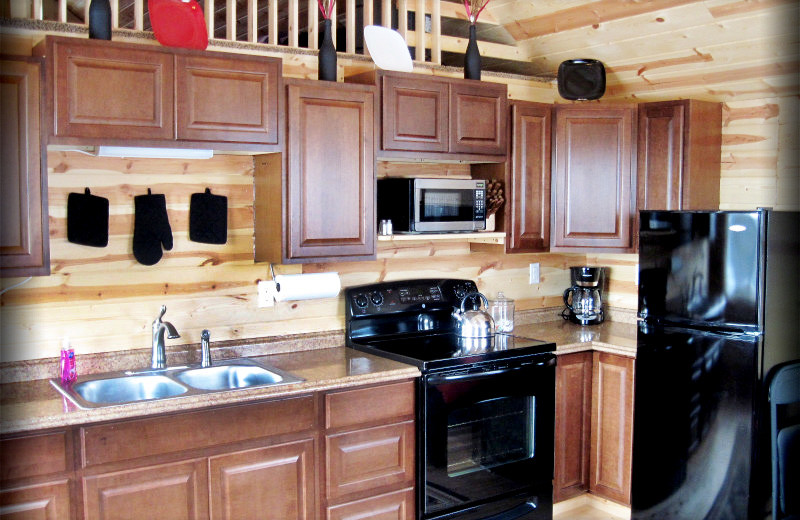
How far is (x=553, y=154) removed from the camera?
3934mm

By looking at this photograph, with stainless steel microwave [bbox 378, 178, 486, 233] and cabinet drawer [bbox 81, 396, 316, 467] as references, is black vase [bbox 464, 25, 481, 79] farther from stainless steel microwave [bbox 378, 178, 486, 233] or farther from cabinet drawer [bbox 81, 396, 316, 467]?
cabinet drawer [bbox 81, 396, 316, 467]

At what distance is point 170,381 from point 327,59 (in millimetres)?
1425

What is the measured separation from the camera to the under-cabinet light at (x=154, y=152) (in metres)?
2.80

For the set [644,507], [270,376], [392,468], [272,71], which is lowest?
[644,507]

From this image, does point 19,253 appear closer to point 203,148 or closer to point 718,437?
point 203,148

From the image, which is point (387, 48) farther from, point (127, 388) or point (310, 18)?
point (127, 388)

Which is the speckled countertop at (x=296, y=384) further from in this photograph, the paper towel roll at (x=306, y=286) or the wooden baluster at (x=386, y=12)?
the wooden baluster at (x=386, y=12)

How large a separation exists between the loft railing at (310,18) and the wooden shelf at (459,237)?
0.85 metres

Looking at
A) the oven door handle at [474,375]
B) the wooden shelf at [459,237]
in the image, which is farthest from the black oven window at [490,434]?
the wooden shelf at [459,237]

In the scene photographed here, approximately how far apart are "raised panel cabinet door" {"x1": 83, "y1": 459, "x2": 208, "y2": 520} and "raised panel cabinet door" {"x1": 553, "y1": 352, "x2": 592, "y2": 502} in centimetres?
178

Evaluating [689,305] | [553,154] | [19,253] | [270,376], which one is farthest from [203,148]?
[689,305]

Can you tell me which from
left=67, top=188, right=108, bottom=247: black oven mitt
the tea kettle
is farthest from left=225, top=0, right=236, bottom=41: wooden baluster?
the tea kettle

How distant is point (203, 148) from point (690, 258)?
2052 mm

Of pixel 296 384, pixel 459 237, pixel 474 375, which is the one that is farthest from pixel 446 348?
pixel 296 384
